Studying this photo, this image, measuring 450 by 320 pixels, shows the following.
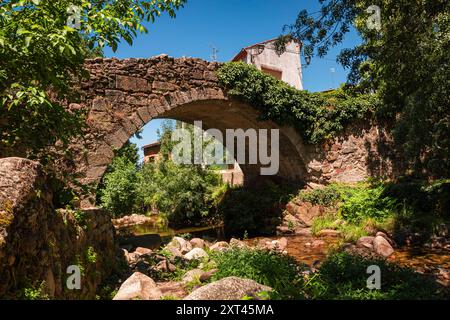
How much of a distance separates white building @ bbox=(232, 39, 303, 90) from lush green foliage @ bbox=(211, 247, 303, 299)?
15.8 meters

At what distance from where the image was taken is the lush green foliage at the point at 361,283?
3047 millimetres

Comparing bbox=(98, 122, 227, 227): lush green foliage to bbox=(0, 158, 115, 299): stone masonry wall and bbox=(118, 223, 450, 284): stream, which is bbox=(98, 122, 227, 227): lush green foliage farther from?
bbox=(0, 158, 115, 299): stone masonry wall

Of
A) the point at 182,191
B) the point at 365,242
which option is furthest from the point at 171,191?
the point at 365,242

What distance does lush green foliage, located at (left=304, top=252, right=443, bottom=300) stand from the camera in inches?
120

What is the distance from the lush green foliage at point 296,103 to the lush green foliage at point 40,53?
572 centimetres

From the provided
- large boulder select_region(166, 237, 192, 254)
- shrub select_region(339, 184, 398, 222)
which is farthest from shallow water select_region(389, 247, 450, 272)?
large boulder select_region(166, 237, 192, 254)

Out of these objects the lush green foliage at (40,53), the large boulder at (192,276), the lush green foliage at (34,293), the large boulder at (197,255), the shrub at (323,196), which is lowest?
the large boulder at (197,255)

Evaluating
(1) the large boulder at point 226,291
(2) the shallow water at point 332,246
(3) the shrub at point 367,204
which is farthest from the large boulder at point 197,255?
(3) the shrub at point 367,204

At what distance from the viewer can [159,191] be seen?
1310 centimetres

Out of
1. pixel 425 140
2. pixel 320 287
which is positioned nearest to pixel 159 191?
pixel 425 140

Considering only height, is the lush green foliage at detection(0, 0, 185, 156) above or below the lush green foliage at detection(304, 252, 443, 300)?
above

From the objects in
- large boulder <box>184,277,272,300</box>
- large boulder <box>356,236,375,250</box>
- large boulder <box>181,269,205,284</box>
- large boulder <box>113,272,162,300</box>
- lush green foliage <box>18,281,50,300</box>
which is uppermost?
lush green foliage <box>18,281,50,300</box>

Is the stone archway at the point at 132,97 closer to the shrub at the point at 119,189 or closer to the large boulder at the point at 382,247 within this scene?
the shrub at the point at 119,189

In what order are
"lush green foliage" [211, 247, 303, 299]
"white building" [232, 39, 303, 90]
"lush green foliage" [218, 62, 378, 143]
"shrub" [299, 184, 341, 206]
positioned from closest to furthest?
"lush green foliage" [211, 247, 303, 299], "lush green foliage" [218, 62, 378, 143], "shrub" [299, 184, 341, 206], "white building" [232, 39, 303, 90]
